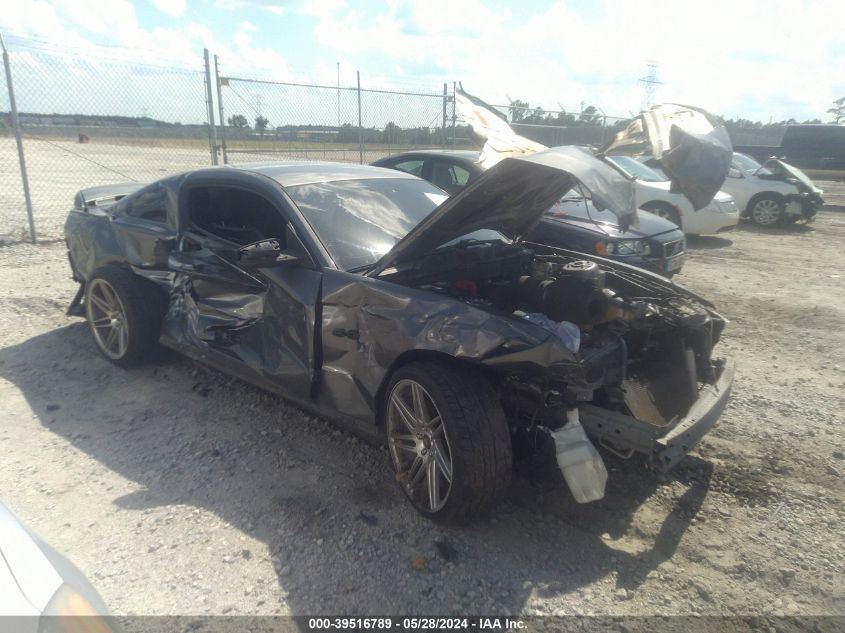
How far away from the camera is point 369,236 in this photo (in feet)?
11.8

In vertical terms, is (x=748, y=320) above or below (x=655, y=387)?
below

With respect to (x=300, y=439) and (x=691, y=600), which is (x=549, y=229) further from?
(x=691, y=600)

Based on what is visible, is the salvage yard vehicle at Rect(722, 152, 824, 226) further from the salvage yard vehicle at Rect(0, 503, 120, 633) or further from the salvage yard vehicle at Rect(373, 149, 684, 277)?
the salvage yard vehicle at Rect(0, 503, 120, 633)

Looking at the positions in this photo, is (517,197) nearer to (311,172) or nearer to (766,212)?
(311,172)

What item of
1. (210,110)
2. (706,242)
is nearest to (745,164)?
(706,242)

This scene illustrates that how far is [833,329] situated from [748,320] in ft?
2.48

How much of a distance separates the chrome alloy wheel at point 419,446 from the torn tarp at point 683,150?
5.12ft

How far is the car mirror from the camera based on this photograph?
10.5 ft

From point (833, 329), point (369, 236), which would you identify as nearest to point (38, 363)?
point (369, 236)

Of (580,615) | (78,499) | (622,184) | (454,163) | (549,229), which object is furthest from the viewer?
(454,163)

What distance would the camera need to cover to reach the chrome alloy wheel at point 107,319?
4.54 metres

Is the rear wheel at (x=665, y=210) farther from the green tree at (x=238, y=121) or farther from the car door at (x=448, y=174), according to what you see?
the green tree at (x=238, y=121)

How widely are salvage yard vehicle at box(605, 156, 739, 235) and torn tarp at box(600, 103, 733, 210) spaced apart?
7.38 metres

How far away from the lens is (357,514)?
9.85ft
